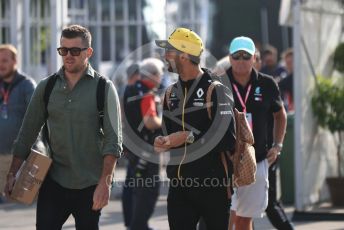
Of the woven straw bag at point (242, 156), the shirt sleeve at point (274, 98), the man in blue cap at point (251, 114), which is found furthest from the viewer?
the shirt sleeve at point (274, 98)

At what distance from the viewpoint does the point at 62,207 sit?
21.6 ft

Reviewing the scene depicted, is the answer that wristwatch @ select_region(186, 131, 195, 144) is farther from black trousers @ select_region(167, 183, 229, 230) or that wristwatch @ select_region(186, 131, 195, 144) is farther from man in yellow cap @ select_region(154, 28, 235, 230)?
black trousers @ select_region(167, 183, 229, 230)

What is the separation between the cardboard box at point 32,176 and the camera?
653 centimetres

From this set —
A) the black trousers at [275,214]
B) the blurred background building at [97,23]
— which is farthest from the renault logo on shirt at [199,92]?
the blurred background building at [97,23]

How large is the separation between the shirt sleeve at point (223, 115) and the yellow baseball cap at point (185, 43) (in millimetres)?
307

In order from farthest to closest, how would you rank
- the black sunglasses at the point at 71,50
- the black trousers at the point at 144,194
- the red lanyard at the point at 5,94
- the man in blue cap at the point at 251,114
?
the red lanyard at the point at 5,94 < the black trousers at the point at 144,194 < the man in blue cap at the point at 251,114 < the black sunglasses at the point at 71,50

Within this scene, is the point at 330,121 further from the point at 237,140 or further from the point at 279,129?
the point at 237,140

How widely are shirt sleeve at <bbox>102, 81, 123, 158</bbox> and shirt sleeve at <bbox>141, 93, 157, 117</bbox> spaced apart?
370 centimetres

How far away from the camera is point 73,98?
6.55 metres

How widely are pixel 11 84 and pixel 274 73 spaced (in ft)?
21.1

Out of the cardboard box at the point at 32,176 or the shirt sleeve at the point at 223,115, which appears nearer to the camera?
the cardboard box at the point at 32,176

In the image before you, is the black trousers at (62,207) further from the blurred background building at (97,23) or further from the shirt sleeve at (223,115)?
the blurred background building at (97,23)

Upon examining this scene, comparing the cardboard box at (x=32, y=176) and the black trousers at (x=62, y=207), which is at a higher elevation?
the cardboard box at (x=32, y=176)

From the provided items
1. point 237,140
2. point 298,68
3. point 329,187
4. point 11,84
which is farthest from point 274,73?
point 237,140
